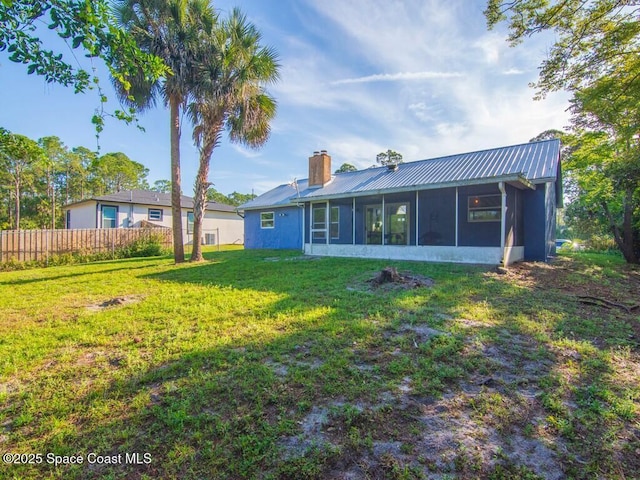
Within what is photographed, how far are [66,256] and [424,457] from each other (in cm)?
1564

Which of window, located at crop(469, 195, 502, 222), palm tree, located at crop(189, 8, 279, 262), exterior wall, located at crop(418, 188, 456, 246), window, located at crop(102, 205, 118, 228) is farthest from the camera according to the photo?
window, located at crop(102, 205, 118, 228)

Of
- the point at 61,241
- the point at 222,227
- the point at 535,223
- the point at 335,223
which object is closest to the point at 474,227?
the point at 535,223

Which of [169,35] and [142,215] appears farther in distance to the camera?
[142,215]

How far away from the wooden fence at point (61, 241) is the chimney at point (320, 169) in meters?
8.68

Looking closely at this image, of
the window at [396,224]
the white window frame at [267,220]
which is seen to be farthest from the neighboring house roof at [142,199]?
the window at [396,224]

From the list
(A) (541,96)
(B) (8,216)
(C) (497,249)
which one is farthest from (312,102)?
(B) (8,216)

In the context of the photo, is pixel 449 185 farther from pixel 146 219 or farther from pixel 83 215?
pixel 83 215

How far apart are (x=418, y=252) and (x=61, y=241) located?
14.3 metres

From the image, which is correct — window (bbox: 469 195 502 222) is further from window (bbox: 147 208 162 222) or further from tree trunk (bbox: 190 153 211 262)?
window (bbox: 147 208 162 222)

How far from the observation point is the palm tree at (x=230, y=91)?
10.6 m

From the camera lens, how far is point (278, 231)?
1791 cm

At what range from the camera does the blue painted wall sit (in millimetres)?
17016

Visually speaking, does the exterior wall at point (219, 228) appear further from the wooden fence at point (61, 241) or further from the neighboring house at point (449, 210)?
the neighboring house at point (449, 210)

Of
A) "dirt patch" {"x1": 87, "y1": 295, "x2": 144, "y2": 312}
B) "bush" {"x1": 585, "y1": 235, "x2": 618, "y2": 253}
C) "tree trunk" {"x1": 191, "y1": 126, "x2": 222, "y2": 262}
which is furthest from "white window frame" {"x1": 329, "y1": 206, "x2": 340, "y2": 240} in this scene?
"bush" {"x1": 585, "y1": 235, "x2": 618, "y2": 253}
